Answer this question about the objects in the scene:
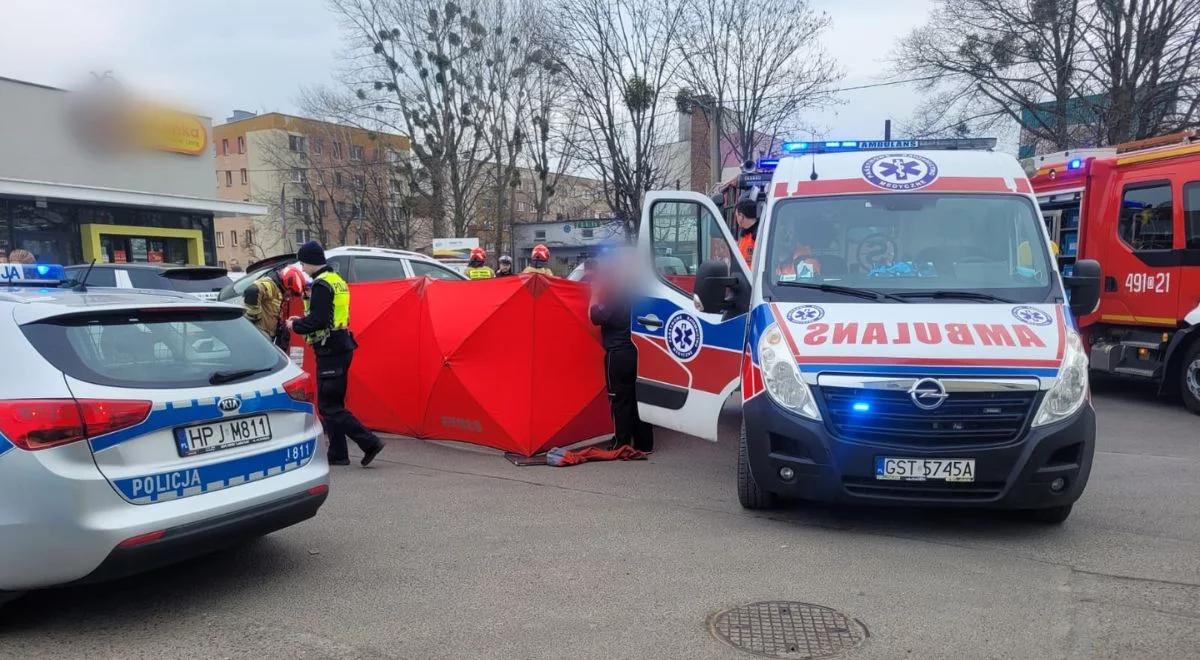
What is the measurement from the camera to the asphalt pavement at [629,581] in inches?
140

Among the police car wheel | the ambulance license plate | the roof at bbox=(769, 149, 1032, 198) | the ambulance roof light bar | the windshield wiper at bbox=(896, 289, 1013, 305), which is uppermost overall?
the ambulance roof light bar

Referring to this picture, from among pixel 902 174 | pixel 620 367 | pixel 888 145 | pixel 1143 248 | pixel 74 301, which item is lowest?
pixel 620 367

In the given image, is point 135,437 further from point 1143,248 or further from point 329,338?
point 1143,248

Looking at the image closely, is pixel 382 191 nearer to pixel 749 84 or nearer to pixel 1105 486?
pixel 749 84

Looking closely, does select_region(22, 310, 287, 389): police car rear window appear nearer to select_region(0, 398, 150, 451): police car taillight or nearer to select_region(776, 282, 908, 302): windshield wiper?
select_region(0, 398, 150, 451): police car taillight

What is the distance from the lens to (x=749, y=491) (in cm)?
539

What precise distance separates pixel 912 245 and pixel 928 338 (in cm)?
109

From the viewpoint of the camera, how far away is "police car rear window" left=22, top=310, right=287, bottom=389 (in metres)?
3.62

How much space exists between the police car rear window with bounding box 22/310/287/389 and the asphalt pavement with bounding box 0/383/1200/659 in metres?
1.14

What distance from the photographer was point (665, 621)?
148 inches

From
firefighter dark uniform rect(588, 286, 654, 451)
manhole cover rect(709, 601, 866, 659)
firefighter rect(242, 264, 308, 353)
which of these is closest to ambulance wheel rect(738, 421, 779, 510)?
manhole cover rect(709, 601, 866, 659)

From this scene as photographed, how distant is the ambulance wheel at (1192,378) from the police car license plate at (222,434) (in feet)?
30.9

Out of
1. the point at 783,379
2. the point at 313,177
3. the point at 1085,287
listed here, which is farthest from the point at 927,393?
the point at 313,177

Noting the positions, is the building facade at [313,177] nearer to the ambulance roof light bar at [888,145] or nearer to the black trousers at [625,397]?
the black trousers at [625,397]
